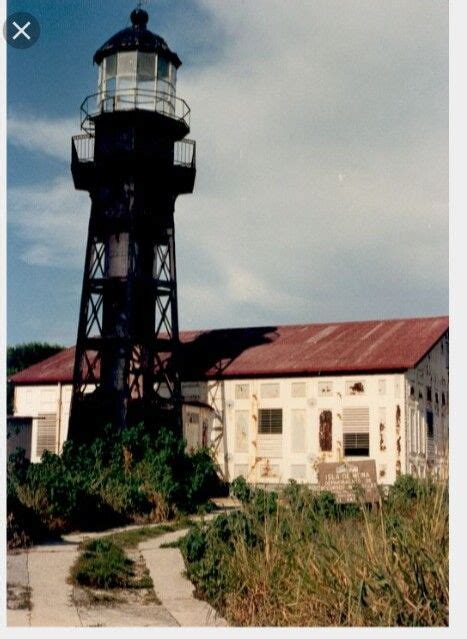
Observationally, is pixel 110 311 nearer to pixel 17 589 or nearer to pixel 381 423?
pixel 381 423

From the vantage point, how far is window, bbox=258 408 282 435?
25625 millimetres

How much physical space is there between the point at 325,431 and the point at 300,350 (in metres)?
3.31

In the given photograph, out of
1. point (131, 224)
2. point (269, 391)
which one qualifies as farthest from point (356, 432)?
point (131, 224)

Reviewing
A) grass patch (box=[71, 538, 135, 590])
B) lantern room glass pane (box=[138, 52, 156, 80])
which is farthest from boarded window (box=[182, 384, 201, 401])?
grass patch (box=[71, 538, 135, 590])

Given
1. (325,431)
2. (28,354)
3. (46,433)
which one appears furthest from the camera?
(28,354)

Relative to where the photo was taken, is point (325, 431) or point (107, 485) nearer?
point (107, 485)

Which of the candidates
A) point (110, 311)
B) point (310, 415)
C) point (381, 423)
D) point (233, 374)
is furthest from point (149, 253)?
point (381, 423)

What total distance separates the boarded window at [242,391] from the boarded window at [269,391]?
0.56 meters

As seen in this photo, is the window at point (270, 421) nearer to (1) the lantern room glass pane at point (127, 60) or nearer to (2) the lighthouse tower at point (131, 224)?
(2) the lighthouse tower at point (131, 224)

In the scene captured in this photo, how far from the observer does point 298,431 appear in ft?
82.8

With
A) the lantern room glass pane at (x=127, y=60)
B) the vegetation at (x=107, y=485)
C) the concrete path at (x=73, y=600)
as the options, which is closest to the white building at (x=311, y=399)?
the vegetation at (x=107, y=485)

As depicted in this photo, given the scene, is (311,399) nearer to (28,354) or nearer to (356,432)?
(356,432)

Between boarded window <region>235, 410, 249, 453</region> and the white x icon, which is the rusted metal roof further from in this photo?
the white x icon

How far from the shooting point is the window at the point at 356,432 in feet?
79.9
